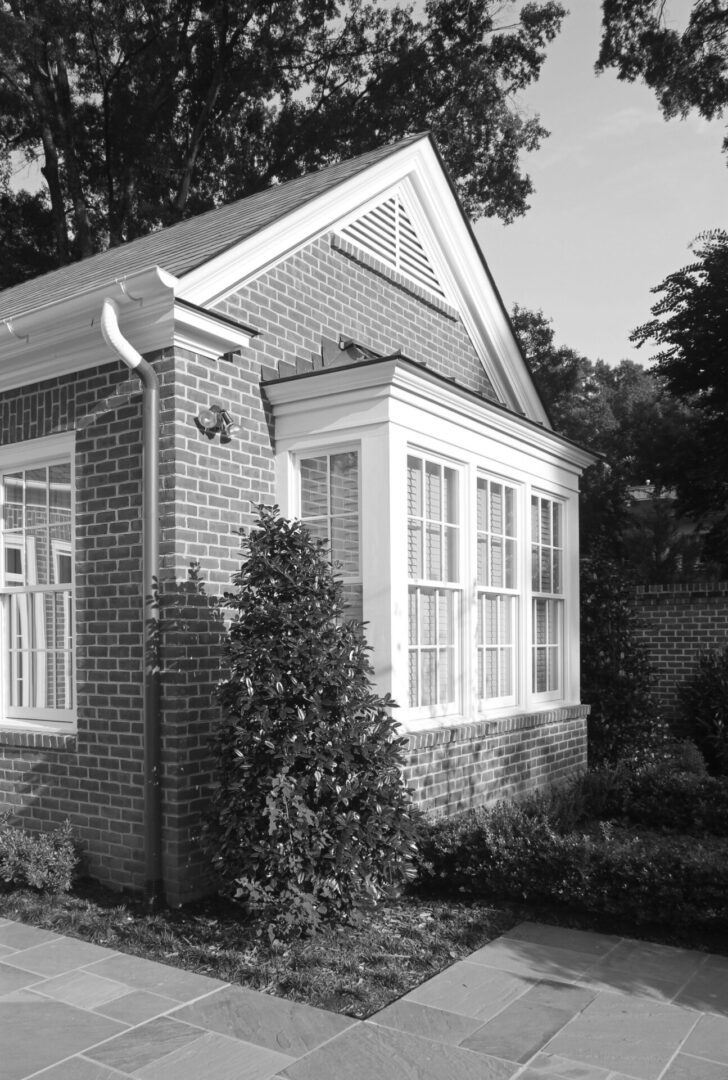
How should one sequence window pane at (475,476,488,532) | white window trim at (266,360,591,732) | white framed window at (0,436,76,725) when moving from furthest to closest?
window pane at (475,476,488,532) → white framed window at (0,436,76,725) → white window trim at (266,360,591,732)

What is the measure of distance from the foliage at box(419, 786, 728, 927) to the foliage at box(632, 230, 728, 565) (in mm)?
10050

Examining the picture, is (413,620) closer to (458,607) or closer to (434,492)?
(458,607)

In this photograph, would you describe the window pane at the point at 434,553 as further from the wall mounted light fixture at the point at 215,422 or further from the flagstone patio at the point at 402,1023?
the flagstone patio at the point at 402,1023

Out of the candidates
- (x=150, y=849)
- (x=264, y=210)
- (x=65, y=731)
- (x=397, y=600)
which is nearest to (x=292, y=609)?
(x=397, y=600)

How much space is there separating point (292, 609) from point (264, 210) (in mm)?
4294

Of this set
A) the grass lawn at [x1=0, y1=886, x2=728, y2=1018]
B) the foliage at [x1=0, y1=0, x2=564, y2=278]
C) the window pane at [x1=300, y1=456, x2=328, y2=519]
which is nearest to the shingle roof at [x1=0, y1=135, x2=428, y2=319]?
the window pane at [x1=300, y1=456, x2=328, y2=519]

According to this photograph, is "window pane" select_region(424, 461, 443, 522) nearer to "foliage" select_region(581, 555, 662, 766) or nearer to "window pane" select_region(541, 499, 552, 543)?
"window pane" select_region(541, 499, 552, 543)

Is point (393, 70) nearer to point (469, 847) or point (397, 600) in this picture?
point (397, 600)

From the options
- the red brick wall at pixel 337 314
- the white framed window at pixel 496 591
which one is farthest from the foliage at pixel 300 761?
the white framed window at pixel 496 591

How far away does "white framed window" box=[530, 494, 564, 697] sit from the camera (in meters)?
8.48

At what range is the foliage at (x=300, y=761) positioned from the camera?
4949 millimetres

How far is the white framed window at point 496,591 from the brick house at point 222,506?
24 mm

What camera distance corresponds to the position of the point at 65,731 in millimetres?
6438

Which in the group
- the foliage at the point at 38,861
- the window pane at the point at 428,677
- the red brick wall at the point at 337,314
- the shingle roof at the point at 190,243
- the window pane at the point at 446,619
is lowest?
the foliage at the point at 38,861
